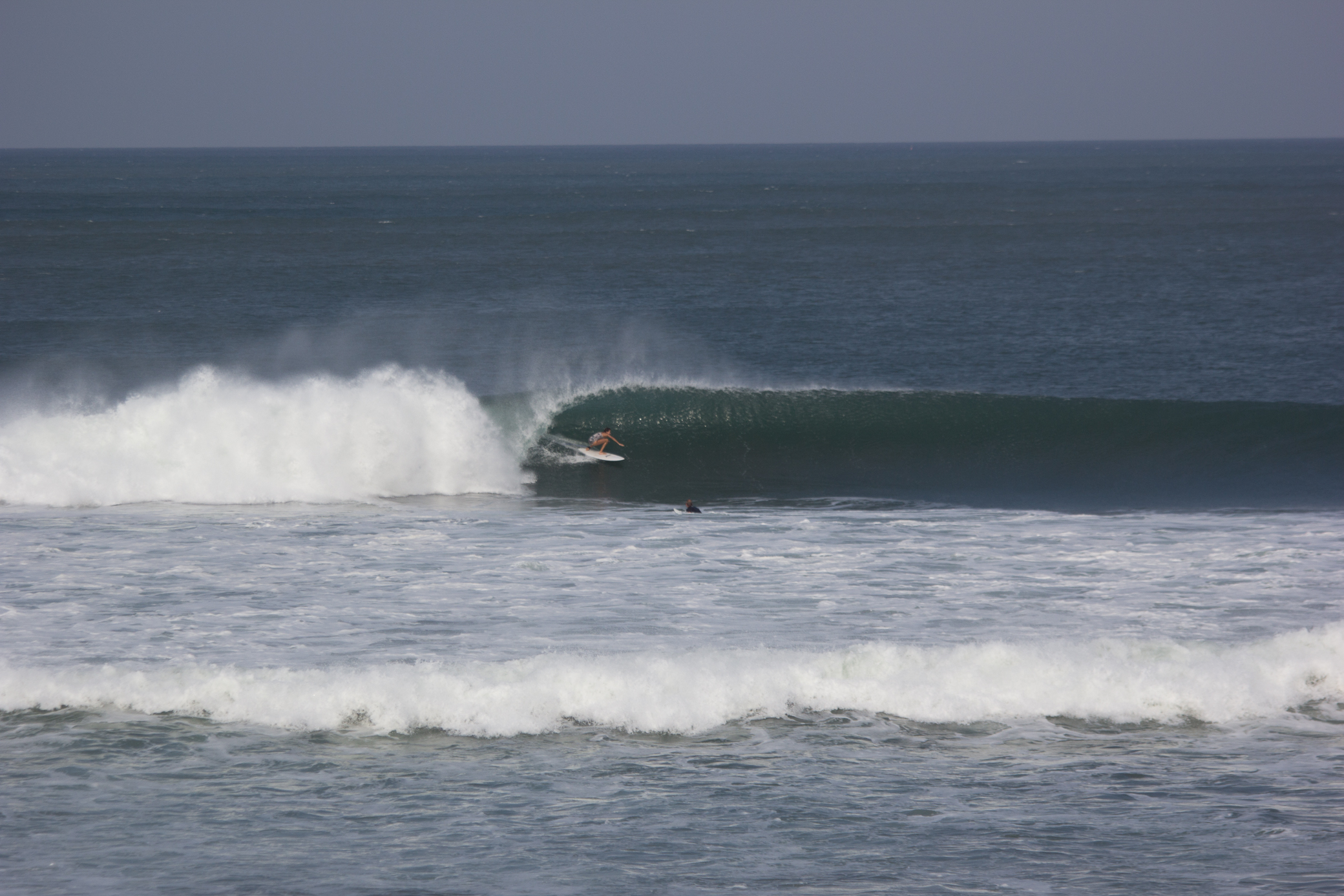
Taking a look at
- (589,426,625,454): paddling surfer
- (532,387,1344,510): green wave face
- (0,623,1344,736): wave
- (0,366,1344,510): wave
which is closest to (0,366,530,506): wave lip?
(0,366,1344,510): wave

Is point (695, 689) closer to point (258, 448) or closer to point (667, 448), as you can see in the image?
point (258, 448)

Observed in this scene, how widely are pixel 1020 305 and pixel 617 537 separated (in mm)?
27888

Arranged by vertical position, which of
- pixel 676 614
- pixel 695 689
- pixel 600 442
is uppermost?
pixel 600 442

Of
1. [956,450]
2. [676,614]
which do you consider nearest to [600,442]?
[956,450]

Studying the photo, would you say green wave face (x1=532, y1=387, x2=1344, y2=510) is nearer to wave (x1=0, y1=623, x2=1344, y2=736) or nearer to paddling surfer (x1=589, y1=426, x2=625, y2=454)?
paddling surfer (x1=589, y1=426, x2=625, y2=454)

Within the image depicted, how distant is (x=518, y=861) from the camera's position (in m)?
7.46

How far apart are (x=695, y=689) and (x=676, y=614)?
1.93 metres

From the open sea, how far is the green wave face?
12 centimetres

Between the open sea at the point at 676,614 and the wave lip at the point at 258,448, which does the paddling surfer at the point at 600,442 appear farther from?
the wave lip at the point at 258,448

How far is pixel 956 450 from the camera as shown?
68.4ft

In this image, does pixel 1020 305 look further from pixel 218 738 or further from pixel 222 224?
pixel 222 224

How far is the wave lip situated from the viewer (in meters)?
16.9

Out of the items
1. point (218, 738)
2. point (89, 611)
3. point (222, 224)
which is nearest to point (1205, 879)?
point (218, 738)

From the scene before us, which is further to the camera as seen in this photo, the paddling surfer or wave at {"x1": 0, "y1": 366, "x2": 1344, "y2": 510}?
the paddling surfer
